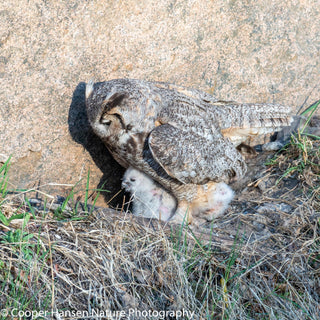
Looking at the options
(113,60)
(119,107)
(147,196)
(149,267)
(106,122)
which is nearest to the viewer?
(149,267)

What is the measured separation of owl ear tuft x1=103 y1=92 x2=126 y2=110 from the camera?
291cm

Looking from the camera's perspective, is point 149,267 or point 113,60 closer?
point 149,267

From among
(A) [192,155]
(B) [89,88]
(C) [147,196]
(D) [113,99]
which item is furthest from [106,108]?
(C) [147,196]

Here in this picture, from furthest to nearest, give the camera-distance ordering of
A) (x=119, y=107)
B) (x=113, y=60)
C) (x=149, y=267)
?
(x=113, y=60), (x=119, y=107), (x=149, y=267)

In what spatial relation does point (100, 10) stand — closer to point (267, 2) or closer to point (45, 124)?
point (45, 124)

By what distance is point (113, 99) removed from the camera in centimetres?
292

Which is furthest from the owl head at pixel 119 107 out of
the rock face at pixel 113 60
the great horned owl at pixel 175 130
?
the rock face at pixel 113 60

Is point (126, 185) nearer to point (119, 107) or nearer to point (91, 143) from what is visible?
point (91, 143)

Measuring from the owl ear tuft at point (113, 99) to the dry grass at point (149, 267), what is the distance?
74 cm

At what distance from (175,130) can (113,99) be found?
1.71ft

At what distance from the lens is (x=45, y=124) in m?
3.14

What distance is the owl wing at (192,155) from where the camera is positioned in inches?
118

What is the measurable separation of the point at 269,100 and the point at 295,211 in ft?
4.27

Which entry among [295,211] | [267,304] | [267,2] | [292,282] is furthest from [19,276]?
[267,2]
